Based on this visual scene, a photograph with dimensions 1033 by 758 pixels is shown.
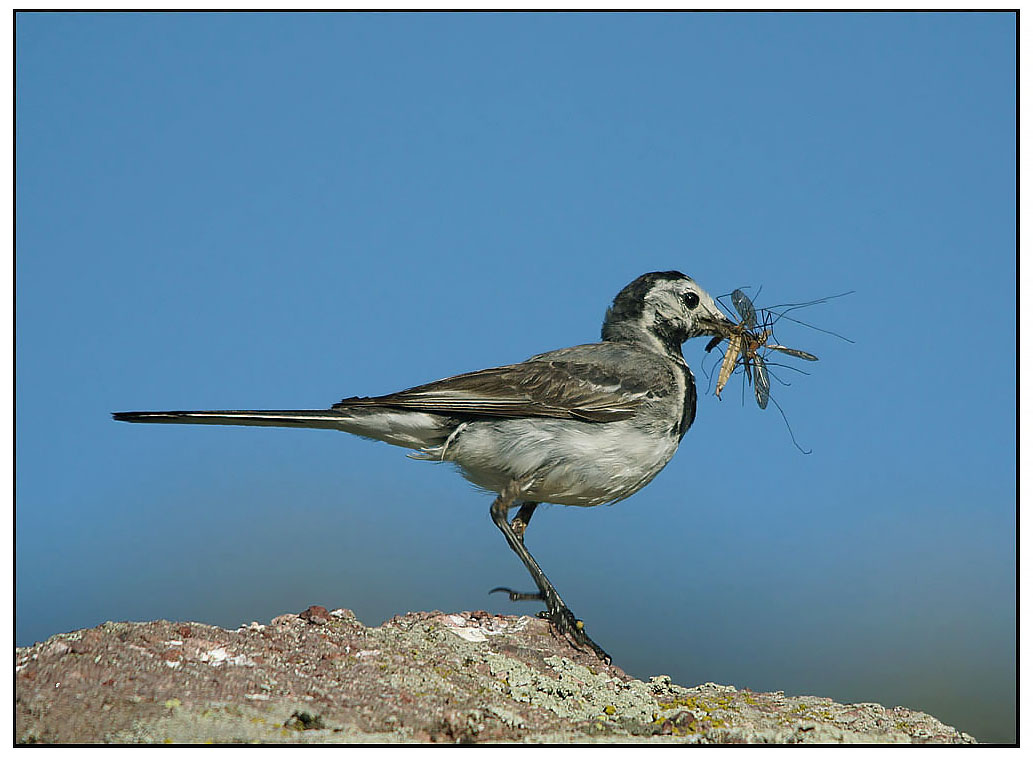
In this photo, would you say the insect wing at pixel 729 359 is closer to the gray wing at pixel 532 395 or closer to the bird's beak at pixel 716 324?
the bird's beak at pixel 716 324

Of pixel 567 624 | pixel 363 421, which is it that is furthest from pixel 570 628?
pixel 363 421

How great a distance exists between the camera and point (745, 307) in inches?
340

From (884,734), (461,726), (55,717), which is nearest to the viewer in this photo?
(55,717)

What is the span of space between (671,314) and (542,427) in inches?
71.6

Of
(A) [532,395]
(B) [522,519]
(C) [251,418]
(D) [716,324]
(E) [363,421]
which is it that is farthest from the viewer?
(D) [716,324]

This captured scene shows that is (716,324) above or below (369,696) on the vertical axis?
above

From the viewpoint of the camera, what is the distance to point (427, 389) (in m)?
7.80

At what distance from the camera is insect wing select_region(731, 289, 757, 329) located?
8.60 metres

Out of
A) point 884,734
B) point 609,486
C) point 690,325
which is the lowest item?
point 884,734

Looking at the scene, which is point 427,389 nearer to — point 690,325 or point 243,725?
point 690,325

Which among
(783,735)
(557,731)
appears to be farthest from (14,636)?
(783,735)

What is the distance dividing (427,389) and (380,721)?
3.28 meters

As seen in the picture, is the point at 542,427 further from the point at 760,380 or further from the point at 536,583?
the point at 760,380

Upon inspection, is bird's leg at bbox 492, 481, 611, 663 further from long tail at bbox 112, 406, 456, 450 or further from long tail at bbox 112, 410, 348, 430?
long tail at bbox 112, 410, 348, 430
